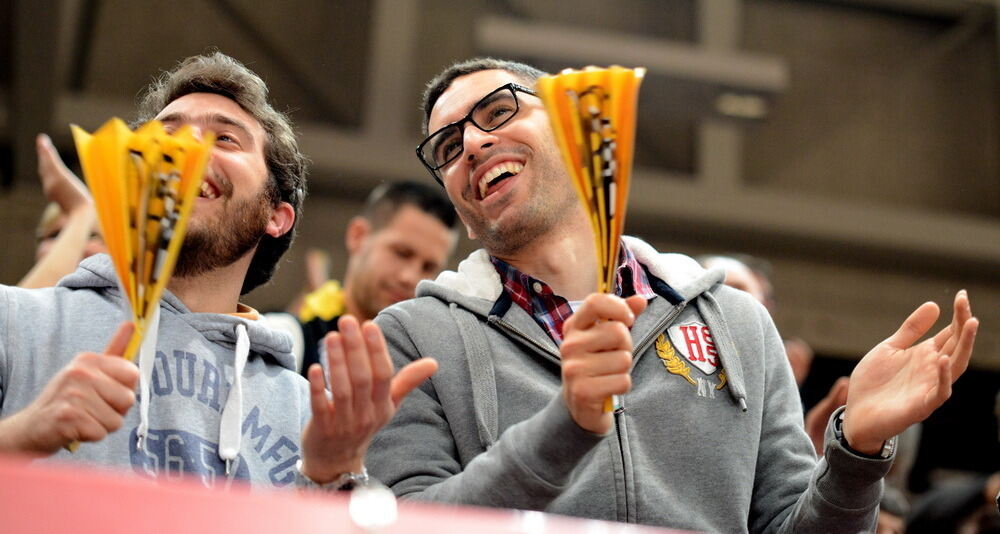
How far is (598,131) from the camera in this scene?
1434 mm

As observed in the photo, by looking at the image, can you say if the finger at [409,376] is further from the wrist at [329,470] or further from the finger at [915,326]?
the finger at [915,326]

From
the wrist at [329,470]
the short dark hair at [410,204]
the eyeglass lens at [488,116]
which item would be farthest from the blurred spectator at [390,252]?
the wrist at [329,470]

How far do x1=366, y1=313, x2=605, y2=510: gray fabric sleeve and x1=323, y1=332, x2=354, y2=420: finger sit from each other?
21 cm

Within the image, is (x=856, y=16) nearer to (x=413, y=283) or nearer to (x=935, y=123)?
(x=935, y=123)

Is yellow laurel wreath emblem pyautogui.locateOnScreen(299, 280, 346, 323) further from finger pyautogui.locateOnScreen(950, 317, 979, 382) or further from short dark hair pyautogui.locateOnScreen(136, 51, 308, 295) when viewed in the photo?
finger pyautogui.locateOnScreen(950, 317, 979, 382)

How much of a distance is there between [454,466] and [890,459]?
0.61 m

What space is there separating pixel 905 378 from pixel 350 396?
0.77 meters

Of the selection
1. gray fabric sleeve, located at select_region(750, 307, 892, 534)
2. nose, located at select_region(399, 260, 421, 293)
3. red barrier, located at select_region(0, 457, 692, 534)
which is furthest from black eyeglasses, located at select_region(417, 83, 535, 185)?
nose, located at select_region(399, 260, 421, 293)

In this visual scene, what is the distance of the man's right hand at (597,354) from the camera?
4.48ft

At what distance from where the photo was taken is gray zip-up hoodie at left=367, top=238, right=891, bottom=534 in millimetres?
1641

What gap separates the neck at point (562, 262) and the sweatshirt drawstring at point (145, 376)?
615mm

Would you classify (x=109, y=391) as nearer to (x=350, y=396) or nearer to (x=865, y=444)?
(x=350, y=396)

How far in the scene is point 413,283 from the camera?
10.9ft

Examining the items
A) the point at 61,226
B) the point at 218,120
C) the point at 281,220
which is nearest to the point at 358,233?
the point at 61,226
